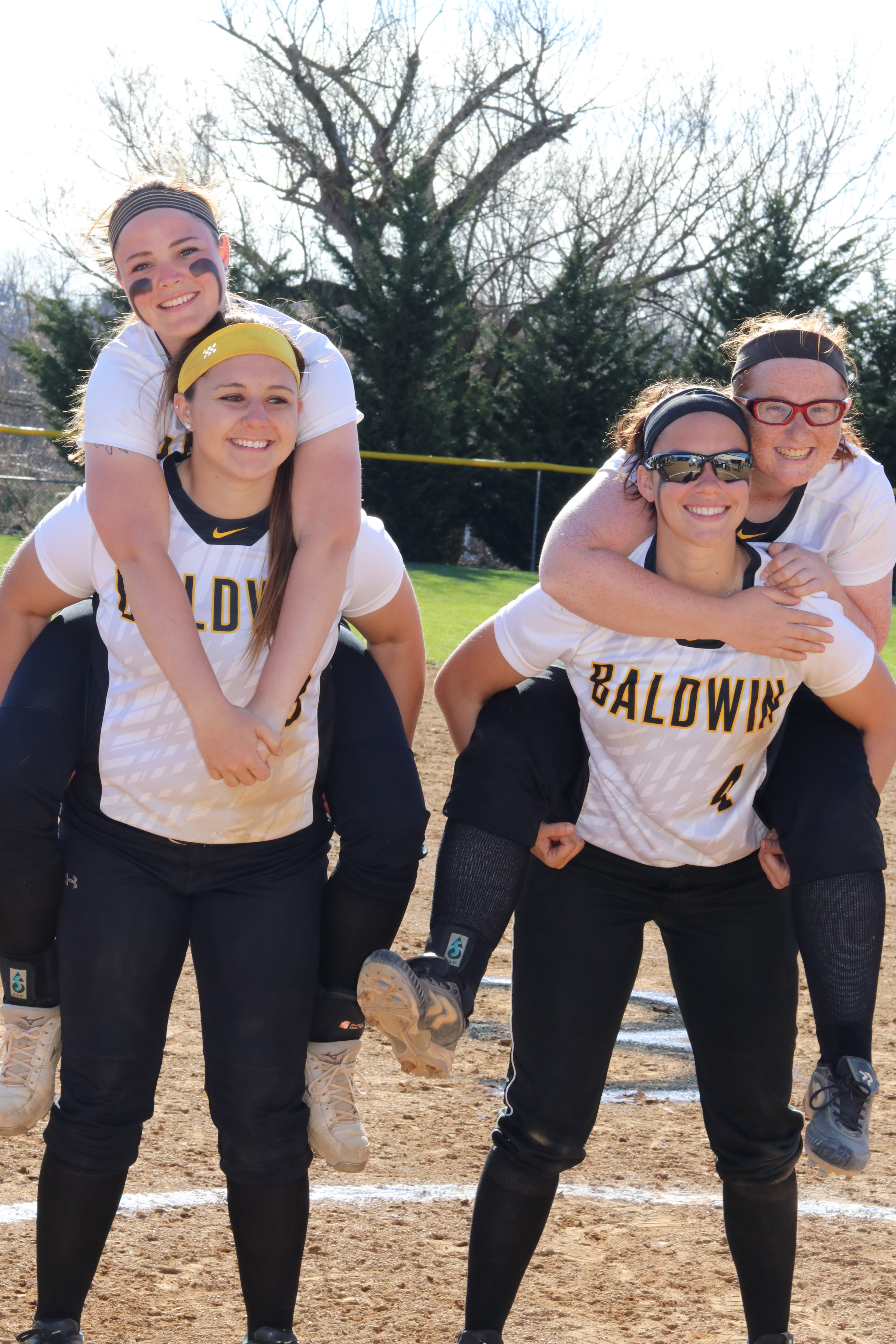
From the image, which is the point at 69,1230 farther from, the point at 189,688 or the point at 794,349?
the point at 794,349


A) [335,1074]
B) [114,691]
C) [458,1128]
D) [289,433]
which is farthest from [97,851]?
[458,1128]

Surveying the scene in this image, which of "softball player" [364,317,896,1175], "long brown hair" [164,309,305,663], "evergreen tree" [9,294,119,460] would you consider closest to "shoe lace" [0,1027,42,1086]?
"softball player" [364,317,896,1175]

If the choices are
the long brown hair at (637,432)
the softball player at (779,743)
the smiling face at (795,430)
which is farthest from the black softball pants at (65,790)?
the smiling face at (795,430)

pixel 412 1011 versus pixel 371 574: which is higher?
pixel 371 574

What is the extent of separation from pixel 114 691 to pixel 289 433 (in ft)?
1.87

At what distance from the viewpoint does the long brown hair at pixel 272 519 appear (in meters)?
2.26

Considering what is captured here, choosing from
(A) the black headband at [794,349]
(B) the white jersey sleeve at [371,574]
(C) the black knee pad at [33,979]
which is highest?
(A) the black headband at [794,349]

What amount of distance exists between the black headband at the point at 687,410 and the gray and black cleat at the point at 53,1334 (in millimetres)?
1950

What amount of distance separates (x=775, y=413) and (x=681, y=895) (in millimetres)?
955

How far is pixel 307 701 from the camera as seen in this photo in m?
2.32

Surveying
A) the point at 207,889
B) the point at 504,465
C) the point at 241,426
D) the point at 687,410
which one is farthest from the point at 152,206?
the point at 504,465

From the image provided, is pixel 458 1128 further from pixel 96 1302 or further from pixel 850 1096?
pixel 850 1096

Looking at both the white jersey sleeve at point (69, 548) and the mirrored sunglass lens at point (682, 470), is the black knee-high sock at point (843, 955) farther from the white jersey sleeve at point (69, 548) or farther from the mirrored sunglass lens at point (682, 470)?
the white jersey sleeve at point (69, 548)

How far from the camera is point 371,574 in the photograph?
253cm
